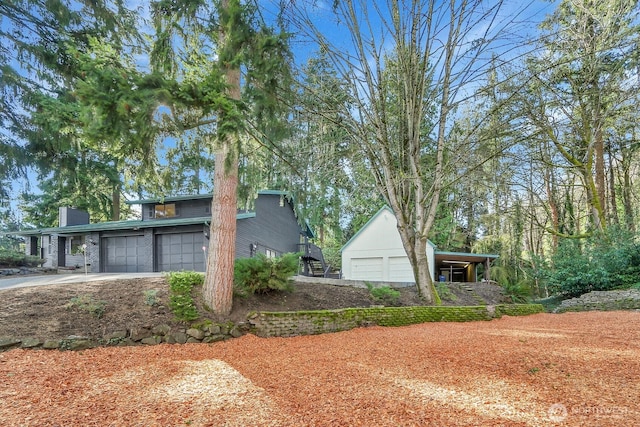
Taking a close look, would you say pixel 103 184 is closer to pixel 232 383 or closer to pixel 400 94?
pixel 400 94

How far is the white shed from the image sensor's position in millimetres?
15504

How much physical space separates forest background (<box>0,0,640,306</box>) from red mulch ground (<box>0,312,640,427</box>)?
10.3ft

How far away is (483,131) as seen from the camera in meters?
9.41

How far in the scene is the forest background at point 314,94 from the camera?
6.00m

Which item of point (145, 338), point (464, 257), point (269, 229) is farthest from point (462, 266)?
point (145, 338)

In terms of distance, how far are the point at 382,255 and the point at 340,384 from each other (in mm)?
12848

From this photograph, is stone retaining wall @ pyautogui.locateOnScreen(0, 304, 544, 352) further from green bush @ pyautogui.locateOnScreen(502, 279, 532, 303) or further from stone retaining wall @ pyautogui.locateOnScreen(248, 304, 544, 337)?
green bush @ pyautogui.locateOnScreen(502, 279, 532, 303)

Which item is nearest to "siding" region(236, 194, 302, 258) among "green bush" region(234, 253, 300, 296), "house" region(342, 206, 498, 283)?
"house" region(342, 206, 498, 283)

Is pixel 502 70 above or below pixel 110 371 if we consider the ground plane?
above

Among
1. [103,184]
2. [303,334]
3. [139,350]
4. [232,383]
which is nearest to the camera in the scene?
Answer: [232,383]

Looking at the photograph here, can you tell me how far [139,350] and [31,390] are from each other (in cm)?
182

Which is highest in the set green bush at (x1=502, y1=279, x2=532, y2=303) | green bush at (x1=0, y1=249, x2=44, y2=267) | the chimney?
the chimney

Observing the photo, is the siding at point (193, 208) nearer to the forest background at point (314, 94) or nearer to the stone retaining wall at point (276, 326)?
the forest background at point (314, 94)

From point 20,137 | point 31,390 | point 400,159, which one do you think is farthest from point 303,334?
point 20,137
